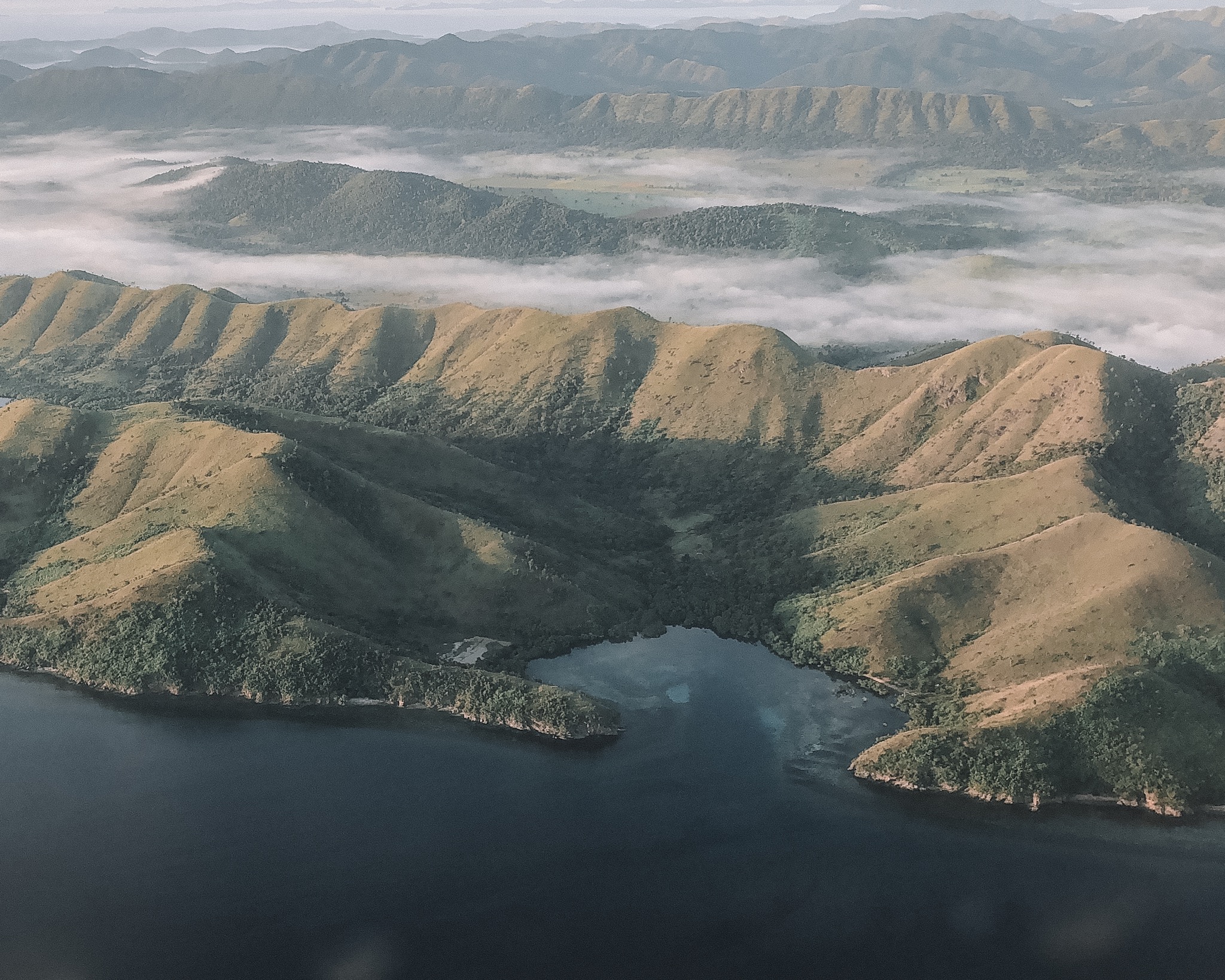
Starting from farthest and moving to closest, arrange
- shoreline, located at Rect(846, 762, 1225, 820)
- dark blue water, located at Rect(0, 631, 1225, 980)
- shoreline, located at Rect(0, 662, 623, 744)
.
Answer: shoreline, located at Rect(0, 662, 623, 744)
shoreline, located at Rect(846, 762, 1225, 820)
dark blue water, located at Rect(0, 631, 1225, 980)

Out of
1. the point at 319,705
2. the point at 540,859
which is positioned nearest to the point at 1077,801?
the point at 540,859

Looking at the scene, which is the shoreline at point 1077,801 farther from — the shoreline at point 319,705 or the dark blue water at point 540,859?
the shoreline at point 319,705

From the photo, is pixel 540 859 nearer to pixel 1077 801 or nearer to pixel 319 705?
pixel 319 705

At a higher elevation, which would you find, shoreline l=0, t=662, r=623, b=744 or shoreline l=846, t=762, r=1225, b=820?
shoreline l=0, t=662, r=623, b=744

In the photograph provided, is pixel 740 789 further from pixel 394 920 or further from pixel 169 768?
pixel 169 768

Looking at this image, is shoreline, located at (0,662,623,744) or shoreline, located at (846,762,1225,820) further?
shoreline, located at (0,662,623,744)

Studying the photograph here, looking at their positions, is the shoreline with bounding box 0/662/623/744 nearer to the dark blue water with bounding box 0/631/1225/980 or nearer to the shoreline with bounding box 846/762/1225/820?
the dark blue water with bounding box 0/631/1225/980

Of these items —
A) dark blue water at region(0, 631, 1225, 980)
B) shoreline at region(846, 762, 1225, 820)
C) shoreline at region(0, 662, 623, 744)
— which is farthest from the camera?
shoreline at region(0, 662, 623, 744)

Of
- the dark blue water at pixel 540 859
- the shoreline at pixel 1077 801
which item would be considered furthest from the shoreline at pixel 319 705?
the shoreline at pixel 1077 801

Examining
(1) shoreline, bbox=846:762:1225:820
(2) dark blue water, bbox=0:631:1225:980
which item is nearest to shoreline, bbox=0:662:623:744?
(2) dark blue water, bbox=0:631:1225:980

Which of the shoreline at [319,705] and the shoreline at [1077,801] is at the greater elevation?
the shoreline at [319,705]
